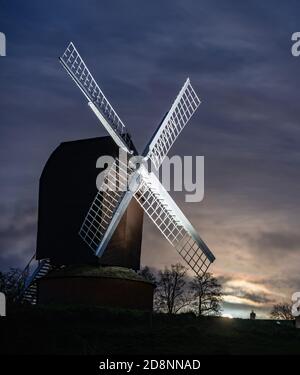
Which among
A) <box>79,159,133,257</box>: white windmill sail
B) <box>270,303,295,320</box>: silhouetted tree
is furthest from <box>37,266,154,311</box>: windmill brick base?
<box>270,303,295,320</box>: silhouetted tree

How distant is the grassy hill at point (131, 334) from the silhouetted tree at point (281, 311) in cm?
4568

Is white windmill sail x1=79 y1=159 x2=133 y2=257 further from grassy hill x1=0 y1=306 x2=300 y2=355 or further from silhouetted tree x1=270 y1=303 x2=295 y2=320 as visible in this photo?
silhouetted tree x1=270 y1=303 x2=295 y2=320

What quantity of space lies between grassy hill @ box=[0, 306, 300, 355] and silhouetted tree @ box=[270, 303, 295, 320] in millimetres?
45682

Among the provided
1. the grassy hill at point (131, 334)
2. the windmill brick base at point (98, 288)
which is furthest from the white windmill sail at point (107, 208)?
the grassy hill at point (131, 334)

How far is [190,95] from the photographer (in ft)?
135

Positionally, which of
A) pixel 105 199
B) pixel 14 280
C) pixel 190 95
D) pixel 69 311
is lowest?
pixel 69 311

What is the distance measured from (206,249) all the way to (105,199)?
648cm

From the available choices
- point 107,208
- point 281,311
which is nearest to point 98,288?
point 107,208

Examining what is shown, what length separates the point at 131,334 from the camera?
3128 cm

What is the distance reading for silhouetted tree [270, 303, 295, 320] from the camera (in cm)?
8069

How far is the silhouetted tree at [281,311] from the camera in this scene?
265ft

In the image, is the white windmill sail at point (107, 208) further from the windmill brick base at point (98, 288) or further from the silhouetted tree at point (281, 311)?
the silhouetted tree at point (281, 311)
